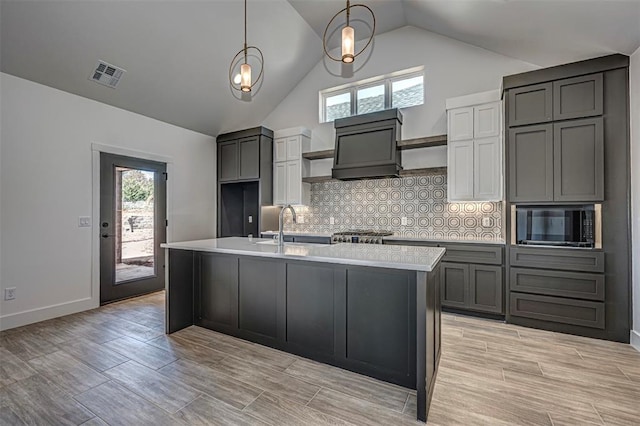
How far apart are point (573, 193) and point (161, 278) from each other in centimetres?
553

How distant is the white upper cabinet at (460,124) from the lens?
3691 millimetres

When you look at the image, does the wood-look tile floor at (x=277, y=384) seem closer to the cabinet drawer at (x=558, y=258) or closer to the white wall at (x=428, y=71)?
the cabinet drawer at (x=558, y=258)

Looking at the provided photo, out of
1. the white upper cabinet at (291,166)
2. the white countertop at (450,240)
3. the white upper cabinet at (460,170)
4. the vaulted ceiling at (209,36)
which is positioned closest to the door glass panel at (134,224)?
Answer: the vaulted ceiling at (209,36)

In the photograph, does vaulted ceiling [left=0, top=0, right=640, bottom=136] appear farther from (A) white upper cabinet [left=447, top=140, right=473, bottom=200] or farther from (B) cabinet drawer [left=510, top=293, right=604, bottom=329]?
(B) cabinet drawer [left=510, top=293, right=604, bottom=329]

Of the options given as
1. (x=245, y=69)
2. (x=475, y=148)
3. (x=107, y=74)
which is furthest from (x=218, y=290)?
(x=475, y=148)

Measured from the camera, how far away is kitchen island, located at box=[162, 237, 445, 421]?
6.41ft

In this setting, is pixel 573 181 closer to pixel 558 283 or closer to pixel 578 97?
pixel 578 97

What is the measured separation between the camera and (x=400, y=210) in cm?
454

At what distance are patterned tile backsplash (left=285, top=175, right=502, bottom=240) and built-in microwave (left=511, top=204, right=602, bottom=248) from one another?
51 cm

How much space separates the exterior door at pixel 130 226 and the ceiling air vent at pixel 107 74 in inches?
36.5

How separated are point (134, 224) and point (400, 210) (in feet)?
13.1

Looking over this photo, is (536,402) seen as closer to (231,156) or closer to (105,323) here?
(105,323)

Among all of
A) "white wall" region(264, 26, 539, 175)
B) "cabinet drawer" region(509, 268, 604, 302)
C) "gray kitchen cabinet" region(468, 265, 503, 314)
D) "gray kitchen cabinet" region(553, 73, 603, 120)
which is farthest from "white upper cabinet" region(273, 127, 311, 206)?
"gray kitchen cabinet" region(553, 73, 603, 120)

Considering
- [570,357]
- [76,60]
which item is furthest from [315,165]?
[570,357]
